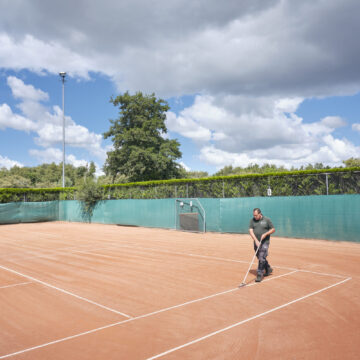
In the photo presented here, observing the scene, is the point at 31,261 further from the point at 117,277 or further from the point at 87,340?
the point at 87,340

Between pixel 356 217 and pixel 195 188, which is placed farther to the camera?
pixel 195 188

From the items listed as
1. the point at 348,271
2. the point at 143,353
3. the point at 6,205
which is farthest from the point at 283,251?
the point at 6,205

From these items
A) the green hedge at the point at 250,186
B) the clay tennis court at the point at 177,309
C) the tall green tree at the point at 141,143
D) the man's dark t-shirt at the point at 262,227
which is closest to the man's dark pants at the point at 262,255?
the man's dark t-shirt at the point at 262,227

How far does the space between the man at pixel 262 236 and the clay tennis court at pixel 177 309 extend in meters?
0.33

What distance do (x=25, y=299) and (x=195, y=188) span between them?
16.7 metres

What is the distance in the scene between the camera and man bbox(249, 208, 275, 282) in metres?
8.50

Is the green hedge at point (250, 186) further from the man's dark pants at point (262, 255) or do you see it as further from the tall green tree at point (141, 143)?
the tall green tree at point (141, 143)

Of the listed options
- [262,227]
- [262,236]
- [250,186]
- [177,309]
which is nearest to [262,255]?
[262,236]

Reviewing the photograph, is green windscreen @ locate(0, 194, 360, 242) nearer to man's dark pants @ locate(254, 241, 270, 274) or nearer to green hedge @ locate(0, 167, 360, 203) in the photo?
green hedge @ locate(0, 167, 360, 203)

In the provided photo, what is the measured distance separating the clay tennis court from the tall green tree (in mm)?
33532

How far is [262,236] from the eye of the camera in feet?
28.3

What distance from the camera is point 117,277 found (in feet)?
29.1

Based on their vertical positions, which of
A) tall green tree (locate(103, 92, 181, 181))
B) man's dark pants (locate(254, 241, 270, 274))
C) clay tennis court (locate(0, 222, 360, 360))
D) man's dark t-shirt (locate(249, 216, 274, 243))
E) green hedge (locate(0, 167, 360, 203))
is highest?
tall green tree (locate(103, 92, 181, 181))

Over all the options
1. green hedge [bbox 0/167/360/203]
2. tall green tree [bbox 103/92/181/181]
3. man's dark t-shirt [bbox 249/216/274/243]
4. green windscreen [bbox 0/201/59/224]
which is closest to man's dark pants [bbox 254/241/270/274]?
man's dark t-shirt [bbox 249/216/274/243]
